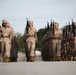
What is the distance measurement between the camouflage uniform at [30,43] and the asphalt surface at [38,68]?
1088 millimetres

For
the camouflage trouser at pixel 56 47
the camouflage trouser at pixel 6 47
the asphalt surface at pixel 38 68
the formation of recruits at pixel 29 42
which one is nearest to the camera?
the asphalt surface at pixel 38 68

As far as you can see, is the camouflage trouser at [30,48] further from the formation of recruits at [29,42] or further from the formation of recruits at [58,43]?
the formation of recruits at [58,43]

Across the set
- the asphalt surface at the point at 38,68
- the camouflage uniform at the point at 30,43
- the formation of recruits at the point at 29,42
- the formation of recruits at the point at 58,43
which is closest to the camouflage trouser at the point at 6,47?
the formation of recruits at the point at 29,42

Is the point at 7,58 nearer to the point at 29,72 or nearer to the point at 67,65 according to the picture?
the point at 29,72

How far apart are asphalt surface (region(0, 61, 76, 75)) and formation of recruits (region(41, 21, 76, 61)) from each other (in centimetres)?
110

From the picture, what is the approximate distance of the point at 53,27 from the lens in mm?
10320

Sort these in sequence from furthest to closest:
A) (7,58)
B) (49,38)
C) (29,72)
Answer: (49,38) < (7,58) < (29,72)

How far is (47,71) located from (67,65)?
2.14ft

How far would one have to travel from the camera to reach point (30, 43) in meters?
9.76

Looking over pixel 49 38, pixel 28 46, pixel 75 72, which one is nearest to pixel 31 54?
pixel 28 46

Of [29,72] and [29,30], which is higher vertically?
[29,30]

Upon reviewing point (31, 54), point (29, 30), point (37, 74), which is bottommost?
point (37, 74)

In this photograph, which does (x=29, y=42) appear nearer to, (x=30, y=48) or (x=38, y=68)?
(x=30, y=48)

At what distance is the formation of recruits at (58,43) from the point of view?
1000 centimetres
